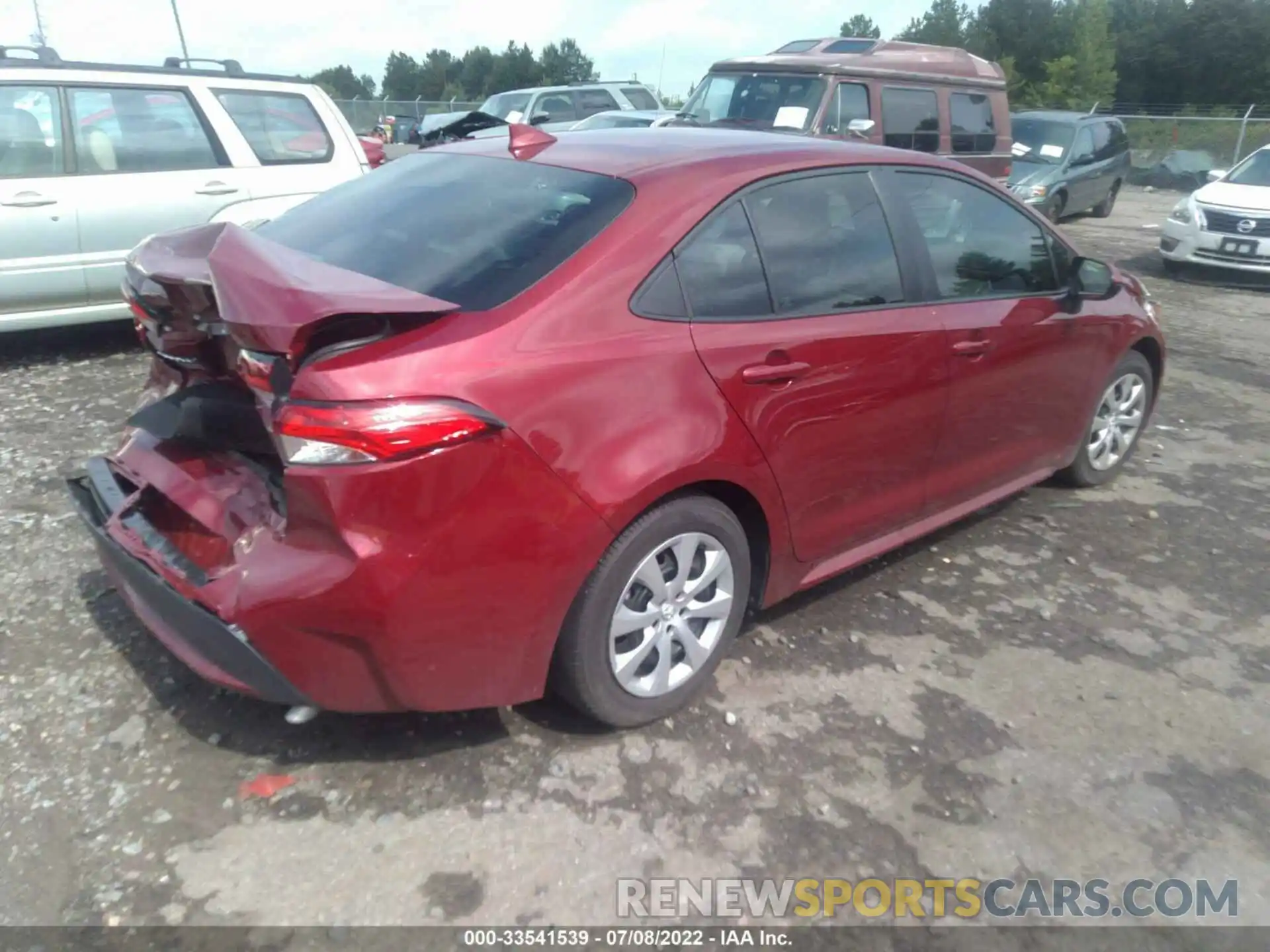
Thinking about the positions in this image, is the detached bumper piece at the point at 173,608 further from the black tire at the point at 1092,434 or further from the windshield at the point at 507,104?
the windshield at the point at 507,104

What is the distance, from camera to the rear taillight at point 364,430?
223 centimetres

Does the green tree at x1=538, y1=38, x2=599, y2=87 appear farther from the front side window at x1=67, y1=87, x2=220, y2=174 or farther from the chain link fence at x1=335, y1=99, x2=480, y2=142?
the front side window at x1=67, y1=87, x2=220, y2=174

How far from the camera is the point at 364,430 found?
2227 mm

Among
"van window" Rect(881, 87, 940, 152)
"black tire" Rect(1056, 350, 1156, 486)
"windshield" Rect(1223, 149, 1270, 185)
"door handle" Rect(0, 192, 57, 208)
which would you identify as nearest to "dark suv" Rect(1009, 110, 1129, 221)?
"windshield" Rect(1223, 149, 1270, 185)

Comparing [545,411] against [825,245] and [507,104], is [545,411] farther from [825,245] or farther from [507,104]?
[507,104]

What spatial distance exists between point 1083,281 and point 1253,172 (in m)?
9.48

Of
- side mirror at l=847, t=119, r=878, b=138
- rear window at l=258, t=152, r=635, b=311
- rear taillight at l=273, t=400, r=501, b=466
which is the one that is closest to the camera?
rear taillight at l=273, t=400, r=501, b=466

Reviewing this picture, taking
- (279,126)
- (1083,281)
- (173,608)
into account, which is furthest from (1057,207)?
(173,608)

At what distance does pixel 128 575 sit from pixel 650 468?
1.47 meters

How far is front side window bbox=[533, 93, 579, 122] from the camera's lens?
54.7ft

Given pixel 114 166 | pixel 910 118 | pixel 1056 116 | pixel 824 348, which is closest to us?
pixel 824 348

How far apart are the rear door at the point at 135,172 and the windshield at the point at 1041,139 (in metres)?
11.2

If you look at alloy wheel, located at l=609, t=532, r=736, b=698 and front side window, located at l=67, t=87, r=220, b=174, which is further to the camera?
front side window, located at l=67, t=87, r=220, b=174

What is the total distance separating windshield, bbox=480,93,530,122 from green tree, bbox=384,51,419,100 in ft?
240
